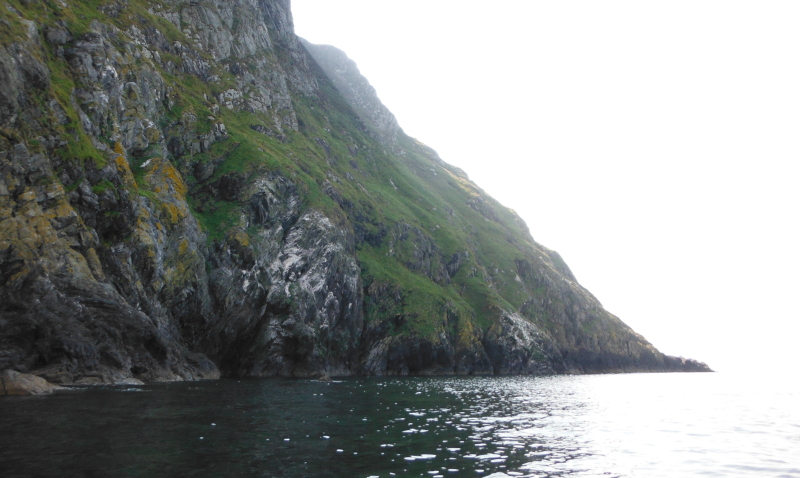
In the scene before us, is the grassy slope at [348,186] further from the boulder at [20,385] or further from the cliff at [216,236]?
the boulder at [20,385]

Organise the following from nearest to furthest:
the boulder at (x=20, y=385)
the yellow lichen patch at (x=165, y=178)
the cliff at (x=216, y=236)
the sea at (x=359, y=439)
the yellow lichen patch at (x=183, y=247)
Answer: the sea at (x=359, y=439), the boulder at (x=20, y=385), the cliff at (x=216, y=236), the yellow lichen patch at (x=183, y=247), the yellow lichen patch at (x=165, y=178)

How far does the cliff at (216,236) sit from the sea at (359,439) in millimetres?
15864

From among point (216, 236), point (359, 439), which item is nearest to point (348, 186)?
point (216, 236)

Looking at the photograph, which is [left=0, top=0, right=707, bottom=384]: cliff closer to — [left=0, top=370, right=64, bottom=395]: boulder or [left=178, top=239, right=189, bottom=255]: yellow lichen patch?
[left=178, top=239, right=189, bottom=255]: yellow lichen patch

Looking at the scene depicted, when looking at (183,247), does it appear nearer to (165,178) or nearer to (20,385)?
(165,178)

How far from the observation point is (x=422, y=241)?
144 meters

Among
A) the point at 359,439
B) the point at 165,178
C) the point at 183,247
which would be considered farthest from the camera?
the point at 165,178

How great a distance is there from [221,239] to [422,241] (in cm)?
7579

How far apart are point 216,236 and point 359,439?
6086cm

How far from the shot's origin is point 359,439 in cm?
2483

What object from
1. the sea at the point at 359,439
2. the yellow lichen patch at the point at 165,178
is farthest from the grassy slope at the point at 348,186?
the sea at the point at 359,439

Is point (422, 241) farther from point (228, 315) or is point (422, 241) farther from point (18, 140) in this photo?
point (18, 140)

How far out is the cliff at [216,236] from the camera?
4916 centimetres

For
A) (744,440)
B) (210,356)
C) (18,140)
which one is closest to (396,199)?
(210,356)
